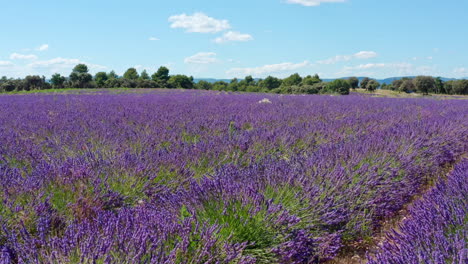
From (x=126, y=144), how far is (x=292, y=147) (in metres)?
1.80

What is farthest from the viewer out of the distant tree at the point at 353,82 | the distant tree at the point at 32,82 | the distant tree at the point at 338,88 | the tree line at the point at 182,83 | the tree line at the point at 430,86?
the distant tree at the point at 353,82

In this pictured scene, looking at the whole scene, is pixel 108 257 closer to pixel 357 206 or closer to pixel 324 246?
pixel 324 246

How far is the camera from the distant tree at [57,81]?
4334cm

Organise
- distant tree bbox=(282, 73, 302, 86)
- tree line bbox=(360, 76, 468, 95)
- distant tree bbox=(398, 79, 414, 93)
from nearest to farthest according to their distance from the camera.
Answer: tree line bbox=(360, 76, 468, 95), distant tree bbox=(398, 79, 414, 93), distant tree bbox=(282, 73, 302, 86)

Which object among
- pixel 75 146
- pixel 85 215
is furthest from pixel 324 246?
pixel 75 146

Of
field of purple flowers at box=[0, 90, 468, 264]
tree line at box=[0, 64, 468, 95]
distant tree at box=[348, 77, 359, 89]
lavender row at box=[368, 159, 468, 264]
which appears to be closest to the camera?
lavender row at box=[368, 159, 468, 264]

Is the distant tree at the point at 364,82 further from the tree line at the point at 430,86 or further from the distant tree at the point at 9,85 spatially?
the distant tree at the point at 9,85

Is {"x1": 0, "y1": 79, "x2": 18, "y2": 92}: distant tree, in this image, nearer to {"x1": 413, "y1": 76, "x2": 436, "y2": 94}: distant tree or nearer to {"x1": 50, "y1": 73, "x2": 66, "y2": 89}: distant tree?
{"x1": 50, "y1": 73, "x2": 66, "y2": 89}: distant tree

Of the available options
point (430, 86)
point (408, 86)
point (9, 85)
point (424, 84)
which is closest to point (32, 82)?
point (9, 85)

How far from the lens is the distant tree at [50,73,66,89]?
1706 inches

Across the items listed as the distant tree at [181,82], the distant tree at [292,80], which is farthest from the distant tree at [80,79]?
the distant tree at [292,80]

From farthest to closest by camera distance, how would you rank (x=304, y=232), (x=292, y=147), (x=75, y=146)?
1. (x=292, y=147)
2. (x=75, y=146)
3. (x=304, y=232)

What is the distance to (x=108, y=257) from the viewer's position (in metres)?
1.31

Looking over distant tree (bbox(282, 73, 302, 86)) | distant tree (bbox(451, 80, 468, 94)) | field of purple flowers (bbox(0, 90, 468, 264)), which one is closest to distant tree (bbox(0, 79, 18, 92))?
field of purple flowers (bbox(0, 90, 468, 264))
